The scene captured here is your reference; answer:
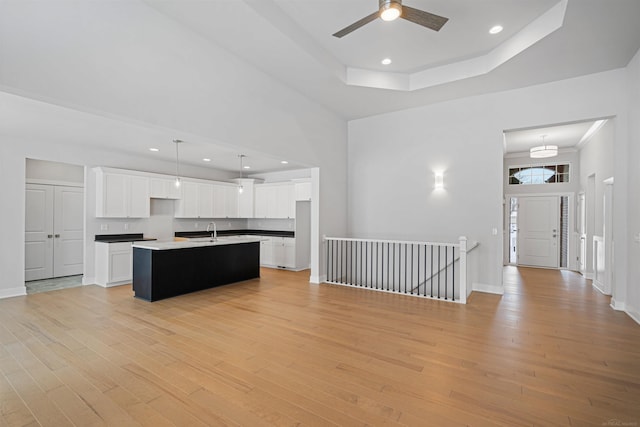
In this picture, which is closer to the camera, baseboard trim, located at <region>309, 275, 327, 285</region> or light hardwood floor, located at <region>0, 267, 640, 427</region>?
light hardwood floor, located at <region>0, 267, 640, 427</region>

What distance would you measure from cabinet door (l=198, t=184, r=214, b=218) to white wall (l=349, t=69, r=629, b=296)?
160 inches

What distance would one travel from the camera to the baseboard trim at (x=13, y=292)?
205 inches

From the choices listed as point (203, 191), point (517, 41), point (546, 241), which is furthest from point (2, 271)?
point (546, 241)

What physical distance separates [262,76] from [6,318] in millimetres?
4905

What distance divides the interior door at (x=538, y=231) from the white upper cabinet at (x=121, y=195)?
9895 mm

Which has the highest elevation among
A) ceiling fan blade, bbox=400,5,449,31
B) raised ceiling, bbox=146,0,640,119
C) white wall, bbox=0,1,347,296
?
raised ceiling, bbox=146,0,640,119

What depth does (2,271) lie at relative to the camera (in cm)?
525

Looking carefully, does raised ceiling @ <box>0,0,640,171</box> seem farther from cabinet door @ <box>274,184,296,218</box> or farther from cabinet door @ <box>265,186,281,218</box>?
cabinet door @ <box>265,186,281,218</box>

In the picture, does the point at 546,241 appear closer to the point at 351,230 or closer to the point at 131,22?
the point at 351,230

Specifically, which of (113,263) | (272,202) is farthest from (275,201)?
(113,263)

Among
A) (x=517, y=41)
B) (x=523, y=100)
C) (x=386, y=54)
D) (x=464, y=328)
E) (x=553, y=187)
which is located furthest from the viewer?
(x=553, y=187)

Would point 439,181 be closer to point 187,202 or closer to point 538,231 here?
point 538,231

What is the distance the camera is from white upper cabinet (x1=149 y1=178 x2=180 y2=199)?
7094 mm

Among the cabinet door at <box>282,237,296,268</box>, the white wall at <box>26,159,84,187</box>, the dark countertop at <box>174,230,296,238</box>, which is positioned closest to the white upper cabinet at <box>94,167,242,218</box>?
the dark countertop at <box>174,230,296,238</box>
